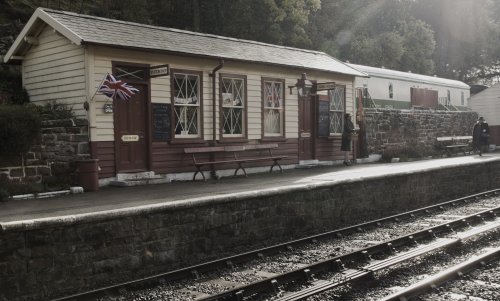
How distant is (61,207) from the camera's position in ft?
28.9

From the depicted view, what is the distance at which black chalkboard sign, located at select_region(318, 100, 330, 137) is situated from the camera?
17.2 metres

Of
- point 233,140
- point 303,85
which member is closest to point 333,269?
point 233,140

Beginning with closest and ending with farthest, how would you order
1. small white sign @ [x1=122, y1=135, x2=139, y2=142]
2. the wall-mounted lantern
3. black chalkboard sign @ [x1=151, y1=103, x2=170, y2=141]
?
small white sign @ [x1=122, y1=135, x2=139, y2=142], black chalkboard sign @ [x1=151, y1=103, x2=170, y2=141], the wall-mounted lantern

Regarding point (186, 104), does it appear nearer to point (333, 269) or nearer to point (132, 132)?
point (132, 132)

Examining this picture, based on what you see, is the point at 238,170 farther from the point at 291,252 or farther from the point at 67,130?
the point at 291,252

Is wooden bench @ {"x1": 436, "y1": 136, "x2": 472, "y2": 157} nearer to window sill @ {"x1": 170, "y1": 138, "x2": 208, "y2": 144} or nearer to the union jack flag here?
window sill @ {"x1": 170, "y1": 138, "x2": 208, "y2": 144}

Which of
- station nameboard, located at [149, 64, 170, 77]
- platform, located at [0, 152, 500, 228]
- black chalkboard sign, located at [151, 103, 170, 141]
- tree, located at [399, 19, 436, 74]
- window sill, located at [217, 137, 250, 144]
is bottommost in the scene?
platform, located at [0, 152, 500, 228]

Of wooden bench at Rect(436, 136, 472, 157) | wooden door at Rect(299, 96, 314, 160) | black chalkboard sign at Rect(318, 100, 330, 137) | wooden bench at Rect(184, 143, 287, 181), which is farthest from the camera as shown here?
wooden bench at Rect(436, 136, 472, 157)

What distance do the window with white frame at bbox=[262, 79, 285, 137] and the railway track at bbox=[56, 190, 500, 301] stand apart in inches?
213

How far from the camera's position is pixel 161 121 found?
1280 centimetres

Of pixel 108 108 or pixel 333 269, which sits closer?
pixel 333 269

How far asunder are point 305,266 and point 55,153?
20.7 feet

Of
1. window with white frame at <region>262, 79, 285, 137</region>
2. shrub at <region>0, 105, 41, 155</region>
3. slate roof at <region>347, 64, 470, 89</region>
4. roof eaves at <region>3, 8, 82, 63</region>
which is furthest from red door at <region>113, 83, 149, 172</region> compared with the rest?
slate roof at <region>347, 64, 470, 89</region>

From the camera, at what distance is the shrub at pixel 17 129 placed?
1019 cm
